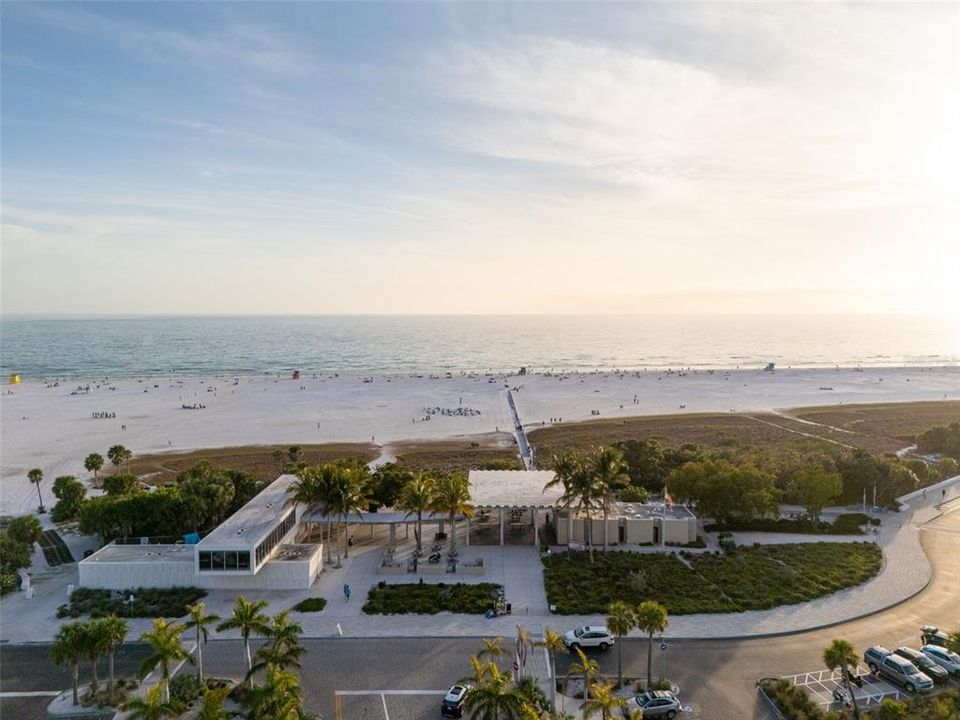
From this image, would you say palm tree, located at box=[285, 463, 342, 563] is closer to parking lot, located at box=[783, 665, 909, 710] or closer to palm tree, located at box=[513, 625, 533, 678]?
palm tree, located at box=[513, 625, 533, 678]

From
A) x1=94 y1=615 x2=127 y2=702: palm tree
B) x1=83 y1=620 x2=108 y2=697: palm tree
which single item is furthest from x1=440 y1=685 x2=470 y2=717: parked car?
x1=83 y1=620 x2=108 y2=697: palm tree

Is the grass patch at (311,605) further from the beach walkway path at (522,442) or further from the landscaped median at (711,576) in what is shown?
the beach walkway path at (522,442)

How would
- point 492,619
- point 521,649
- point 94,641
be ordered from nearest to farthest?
point 521,649
point 94,641
point 492,619

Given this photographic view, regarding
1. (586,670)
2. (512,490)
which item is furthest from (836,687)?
(512,490)

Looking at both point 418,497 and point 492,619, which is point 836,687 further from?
point 418,497

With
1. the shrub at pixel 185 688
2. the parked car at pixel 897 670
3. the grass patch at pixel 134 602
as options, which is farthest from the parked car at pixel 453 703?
the parked car at pixel 897 670

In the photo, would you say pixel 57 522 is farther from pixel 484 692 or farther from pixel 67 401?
pixel 67 401

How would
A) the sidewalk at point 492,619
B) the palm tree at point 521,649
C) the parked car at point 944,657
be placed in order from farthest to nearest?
the sidewalk at point 492,619 → the parked car at point 944,657 → the palm tree at point 521,649
